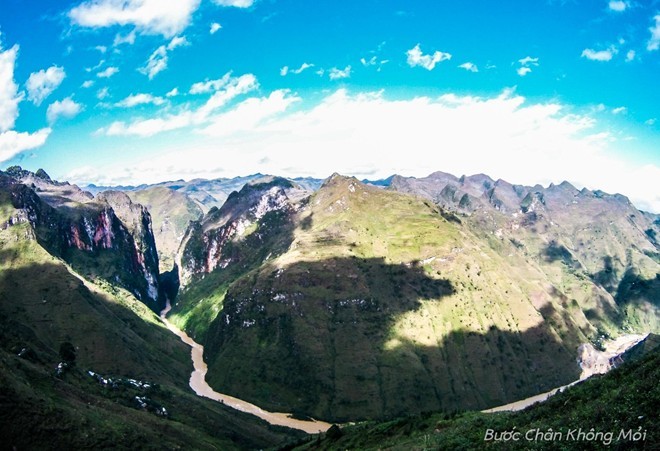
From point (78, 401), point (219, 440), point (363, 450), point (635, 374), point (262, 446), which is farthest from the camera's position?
point (262, 446)

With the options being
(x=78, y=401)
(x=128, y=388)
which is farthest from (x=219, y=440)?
(x=78, y=401)

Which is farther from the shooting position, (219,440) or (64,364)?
(219,440)

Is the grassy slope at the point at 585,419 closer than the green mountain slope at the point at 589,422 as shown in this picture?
No

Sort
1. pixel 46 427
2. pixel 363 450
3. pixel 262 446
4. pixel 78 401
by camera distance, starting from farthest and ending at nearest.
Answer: pixel 262 446 < pixel 78 401 < pixel 46 427 < pixel 363 450

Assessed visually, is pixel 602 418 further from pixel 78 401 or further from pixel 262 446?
pixel 262 446

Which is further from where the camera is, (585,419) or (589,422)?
(585,419)

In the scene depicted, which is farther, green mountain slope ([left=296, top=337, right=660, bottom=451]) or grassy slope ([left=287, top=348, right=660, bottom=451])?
grassy slope ([left=287, top=348, right=660, bottom=451])

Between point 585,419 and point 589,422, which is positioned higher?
point 589,422

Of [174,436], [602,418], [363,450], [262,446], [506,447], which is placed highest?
[602,418]
